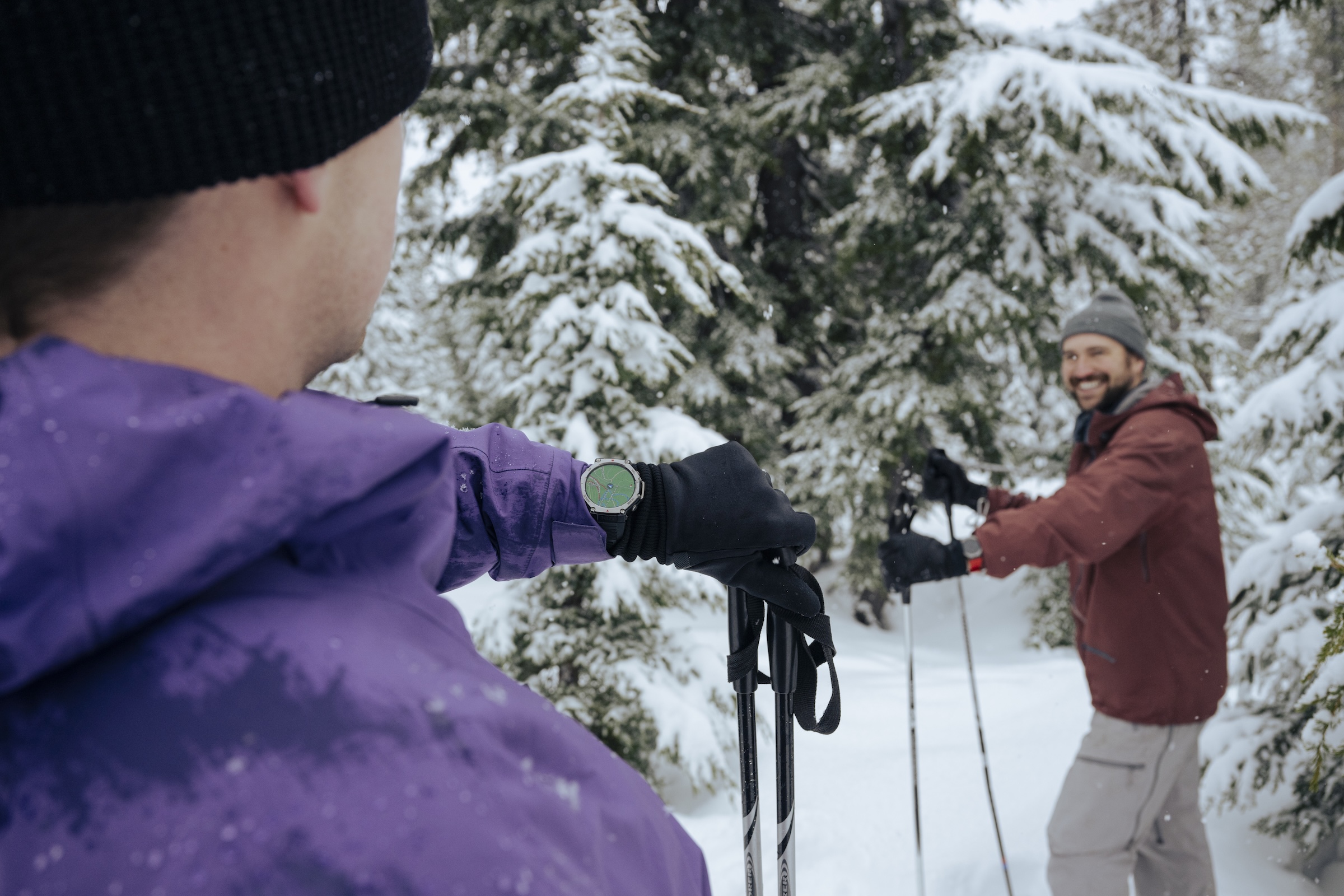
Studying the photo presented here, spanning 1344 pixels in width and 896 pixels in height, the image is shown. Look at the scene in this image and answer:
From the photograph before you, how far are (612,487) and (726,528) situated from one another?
0.23 meters

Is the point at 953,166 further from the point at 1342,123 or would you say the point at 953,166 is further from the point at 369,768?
the point at 1342,123

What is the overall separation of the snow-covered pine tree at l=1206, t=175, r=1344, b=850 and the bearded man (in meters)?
0.80

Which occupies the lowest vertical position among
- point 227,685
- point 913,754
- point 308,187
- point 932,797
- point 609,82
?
point 932,797

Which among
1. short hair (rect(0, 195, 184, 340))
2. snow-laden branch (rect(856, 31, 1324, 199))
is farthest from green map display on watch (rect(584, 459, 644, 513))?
snow-laden branch (rect(856, 31, 1324, 199))

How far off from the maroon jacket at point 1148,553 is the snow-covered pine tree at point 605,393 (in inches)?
71.3

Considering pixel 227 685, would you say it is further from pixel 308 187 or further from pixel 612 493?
pixel 612 493

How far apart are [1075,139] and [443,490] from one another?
249 inches

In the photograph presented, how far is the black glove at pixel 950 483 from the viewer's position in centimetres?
389

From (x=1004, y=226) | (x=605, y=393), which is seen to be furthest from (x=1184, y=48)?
(x=605, y=393)

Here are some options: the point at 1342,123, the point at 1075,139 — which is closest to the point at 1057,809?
the point at 1075,139

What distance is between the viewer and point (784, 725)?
163 cm

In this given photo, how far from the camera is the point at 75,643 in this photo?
41 centimetres

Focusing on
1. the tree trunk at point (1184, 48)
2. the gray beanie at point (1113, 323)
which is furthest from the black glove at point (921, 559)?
the tree trunk at point (1184, 48)

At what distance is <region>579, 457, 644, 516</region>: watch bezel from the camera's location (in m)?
1.42
